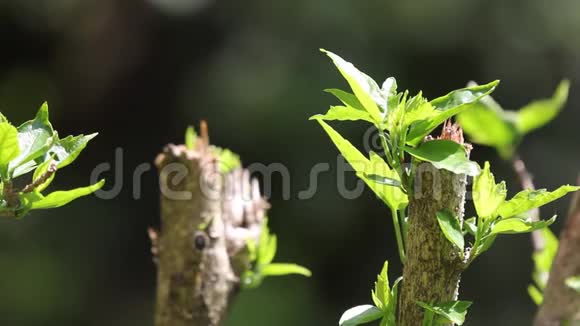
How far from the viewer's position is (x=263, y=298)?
211cm

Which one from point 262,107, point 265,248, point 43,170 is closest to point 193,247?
point 265,248

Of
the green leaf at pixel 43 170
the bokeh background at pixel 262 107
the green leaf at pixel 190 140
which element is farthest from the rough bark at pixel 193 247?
the bokeh background at pixel 262 107

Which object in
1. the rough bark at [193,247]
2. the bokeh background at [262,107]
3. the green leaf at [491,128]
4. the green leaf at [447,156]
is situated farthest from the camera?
the bokeh background at [262,107]

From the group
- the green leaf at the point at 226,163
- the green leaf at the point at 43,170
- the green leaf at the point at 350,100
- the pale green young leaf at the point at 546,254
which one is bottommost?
the pale green young leaf at the point at 546,254

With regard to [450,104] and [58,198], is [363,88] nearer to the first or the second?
[450,104]

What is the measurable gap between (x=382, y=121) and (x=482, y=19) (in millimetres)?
1757

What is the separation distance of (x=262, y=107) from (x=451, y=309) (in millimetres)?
1704

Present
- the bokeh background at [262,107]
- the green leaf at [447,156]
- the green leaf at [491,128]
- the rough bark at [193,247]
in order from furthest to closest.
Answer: the bokeh background at [262,107]
the rough bark at [193,247]
the green leaf at [491,128]
the green leaf at [447,156]

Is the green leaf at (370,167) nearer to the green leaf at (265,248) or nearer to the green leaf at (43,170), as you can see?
the green leaf at (43,170)

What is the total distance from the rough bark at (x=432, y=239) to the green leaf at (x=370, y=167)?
2 cm

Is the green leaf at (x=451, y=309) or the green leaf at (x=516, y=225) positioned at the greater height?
the green leaf at (x=516, y=225)

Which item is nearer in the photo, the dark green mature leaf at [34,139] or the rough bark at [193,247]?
the dark green mature leaf at [34,139]

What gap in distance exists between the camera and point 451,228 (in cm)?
45

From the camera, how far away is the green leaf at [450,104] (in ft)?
1.42
